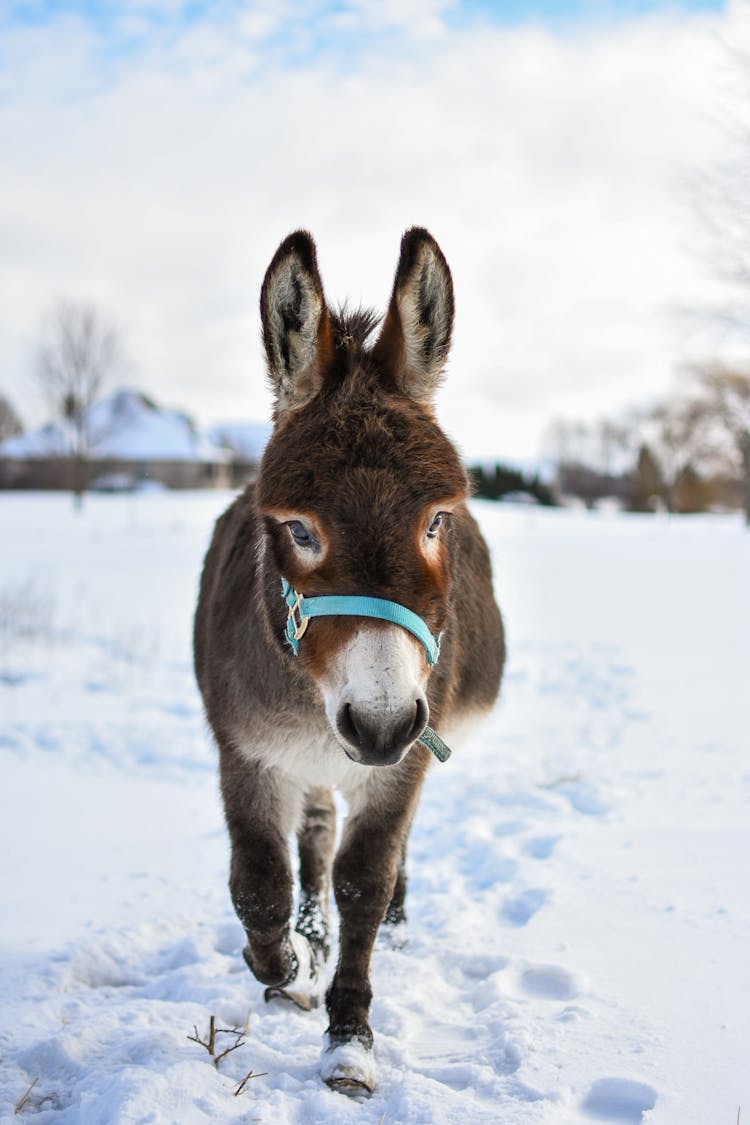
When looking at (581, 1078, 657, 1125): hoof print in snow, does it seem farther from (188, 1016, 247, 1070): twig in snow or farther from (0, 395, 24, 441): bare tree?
(0, 395, 24, 441): bare tree

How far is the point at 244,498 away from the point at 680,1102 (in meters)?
3.05

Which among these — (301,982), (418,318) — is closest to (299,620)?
(418,318)

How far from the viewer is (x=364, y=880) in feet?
9.60

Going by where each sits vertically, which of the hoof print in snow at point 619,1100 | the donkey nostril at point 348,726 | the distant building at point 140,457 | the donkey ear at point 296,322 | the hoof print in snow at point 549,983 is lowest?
the hoof print in snow at point 549,983

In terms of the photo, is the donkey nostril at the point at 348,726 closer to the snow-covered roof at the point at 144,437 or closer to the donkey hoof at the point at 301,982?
the donkey hoof at the point at 301,982

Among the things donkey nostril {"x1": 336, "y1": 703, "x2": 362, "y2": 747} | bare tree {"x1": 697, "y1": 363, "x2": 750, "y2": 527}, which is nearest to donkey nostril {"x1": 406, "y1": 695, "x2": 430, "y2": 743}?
donkey nostril {"x1": 336, "y1": 703, "x2": 362, "y2": 747}

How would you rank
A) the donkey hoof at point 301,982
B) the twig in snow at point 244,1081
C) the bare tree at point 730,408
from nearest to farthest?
1. the twig in snow at point 244,1081
2. the donkey hoof at point 301,982
3. the bare tree at point 730,408

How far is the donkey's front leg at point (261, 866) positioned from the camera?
117 inches

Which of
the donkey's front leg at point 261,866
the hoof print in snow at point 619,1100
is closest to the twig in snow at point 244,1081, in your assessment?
the donkey's front leg at point 261,866

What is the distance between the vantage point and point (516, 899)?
4.03 m

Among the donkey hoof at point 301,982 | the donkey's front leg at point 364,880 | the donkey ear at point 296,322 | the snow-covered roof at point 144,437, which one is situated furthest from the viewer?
the snow-covered roof at point 144,437

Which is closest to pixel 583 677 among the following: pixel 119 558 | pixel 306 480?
pixel 306 480

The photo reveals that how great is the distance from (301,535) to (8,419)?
85.1 m

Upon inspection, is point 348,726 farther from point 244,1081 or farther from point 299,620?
point 244,1081
